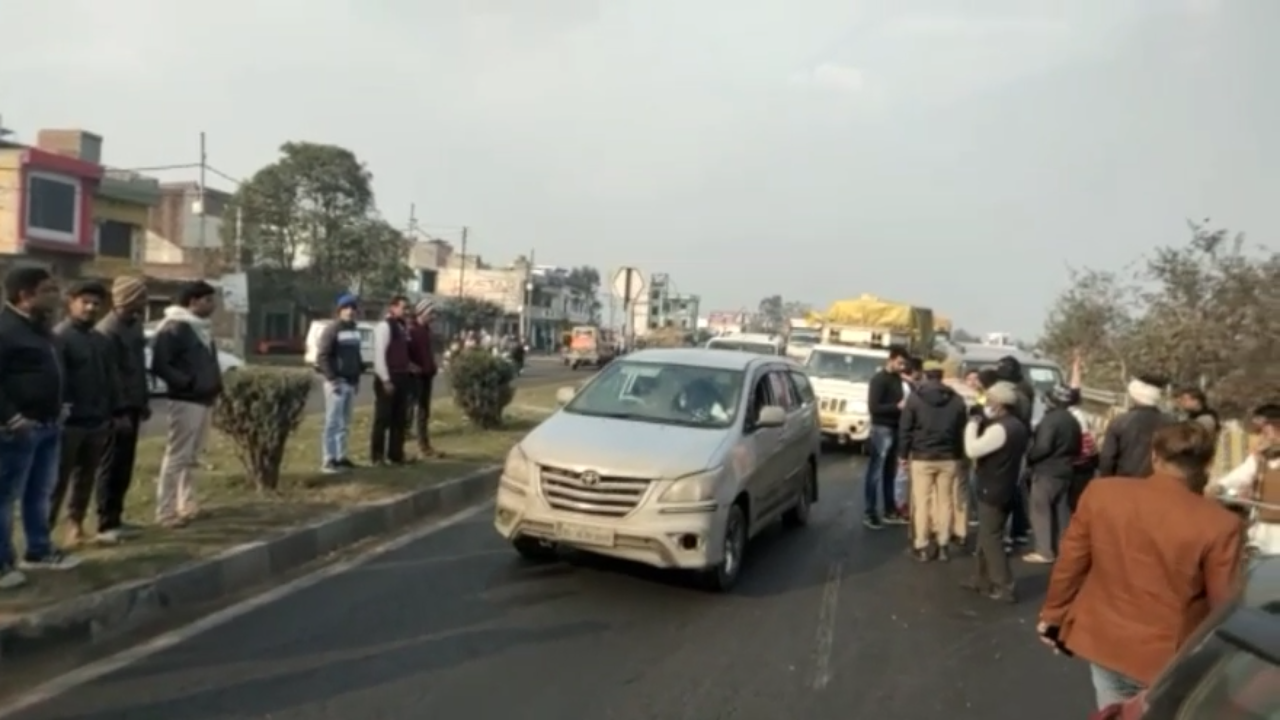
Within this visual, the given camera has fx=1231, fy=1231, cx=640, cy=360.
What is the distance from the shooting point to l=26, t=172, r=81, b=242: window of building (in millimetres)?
39250

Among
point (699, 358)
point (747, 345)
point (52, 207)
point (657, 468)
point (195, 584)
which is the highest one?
point (52, 207)

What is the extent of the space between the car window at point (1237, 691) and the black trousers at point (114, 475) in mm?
7462

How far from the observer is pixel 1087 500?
4422 mm

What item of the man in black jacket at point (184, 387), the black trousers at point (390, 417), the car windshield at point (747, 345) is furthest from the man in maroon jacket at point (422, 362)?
the car windshield at point (747, 345)

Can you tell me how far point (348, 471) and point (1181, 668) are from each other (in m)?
10.2

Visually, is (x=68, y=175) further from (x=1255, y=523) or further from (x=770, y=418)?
(x=1255, y=523)

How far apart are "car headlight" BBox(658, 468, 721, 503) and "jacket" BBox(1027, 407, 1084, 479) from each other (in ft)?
11.2

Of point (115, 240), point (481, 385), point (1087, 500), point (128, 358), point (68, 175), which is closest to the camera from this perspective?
point (1087, 500)

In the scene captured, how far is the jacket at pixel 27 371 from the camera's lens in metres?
6.98

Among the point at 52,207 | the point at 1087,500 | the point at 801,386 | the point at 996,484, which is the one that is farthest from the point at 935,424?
the point at 52,207

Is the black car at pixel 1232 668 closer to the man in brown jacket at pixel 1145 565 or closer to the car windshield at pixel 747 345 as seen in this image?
the man in brown jacket at pixel 1145 565

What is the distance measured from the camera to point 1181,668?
9.12 feet

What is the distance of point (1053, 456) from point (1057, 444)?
11cm

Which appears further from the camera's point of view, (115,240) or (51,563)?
(115,240)
